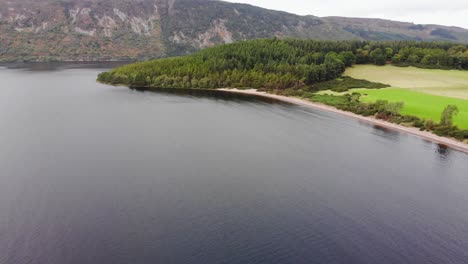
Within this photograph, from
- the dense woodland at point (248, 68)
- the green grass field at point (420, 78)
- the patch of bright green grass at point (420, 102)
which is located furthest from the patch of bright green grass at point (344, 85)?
the green grass field at point (420, 78)

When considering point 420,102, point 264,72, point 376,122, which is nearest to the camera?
point 376,122

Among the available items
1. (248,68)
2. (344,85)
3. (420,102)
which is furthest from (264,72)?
(420,102)

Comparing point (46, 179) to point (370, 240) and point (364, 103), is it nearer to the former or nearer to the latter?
point (370, 240)

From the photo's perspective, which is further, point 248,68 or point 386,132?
point 248,68

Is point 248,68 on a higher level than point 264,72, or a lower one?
higher

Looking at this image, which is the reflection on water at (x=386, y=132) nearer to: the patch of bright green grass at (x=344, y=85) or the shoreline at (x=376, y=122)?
the shoreline at (x=376, y=122)

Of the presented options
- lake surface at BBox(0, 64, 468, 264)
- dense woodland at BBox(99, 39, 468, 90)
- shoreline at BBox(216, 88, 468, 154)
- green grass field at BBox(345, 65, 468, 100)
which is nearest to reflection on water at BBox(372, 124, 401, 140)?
lake surface at BBox(0, 64, 468, 264)

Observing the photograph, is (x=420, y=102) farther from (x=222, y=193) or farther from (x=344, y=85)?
(x=222, y=193)
